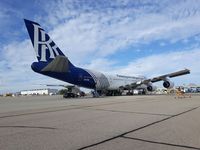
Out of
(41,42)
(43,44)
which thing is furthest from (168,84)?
(41,42)

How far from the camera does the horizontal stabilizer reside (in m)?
32.4

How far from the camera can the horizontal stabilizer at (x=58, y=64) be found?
32375 millimetres

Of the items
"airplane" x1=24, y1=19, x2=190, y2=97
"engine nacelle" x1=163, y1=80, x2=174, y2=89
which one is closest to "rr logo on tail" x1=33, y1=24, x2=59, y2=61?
"airplane" x1=24, y1=19, x2=190, y2=97

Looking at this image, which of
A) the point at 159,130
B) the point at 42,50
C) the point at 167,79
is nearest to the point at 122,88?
the point at 167,79

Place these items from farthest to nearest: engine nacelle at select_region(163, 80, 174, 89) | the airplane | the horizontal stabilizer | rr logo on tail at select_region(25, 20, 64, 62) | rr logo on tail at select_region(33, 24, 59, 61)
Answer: engine nacelle at select_region(163, 80, 174, 89) → rr logo on tail at select_region(33, 24, 59, 61) → rr logo on tail at select_region(25, 20, 64, 62) → the airplane → the horizontal stabilizer

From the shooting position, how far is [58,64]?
33125mm

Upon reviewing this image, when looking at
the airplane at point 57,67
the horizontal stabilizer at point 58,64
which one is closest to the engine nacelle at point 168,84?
the airplane at point 57,67

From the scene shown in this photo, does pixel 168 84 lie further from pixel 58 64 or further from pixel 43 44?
pixel 43 44

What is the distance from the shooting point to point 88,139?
7.00m

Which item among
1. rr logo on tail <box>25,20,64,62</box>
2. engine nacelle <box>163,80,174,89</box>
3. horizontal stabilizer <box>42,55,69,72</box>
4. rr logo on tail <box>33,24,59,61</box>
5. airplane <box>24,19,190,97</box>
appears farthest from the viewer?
engine nacelle <box>163,80,174,89</box>

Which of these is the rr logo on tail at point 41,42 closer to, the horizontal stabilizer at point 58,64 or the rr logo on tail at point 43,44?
the rr logo on tail at point 43,44

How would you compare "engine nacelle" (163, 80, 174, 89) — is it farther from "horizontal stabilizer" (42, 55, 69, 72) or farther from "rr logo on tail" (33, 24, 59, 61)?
"rr logo on tail" (33, 24, 59, 61)

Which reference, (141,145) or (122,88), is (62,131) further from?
(122,88)

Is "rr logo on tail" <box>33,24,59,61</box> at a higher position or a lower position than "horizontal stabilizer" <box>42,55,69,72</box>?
higher
